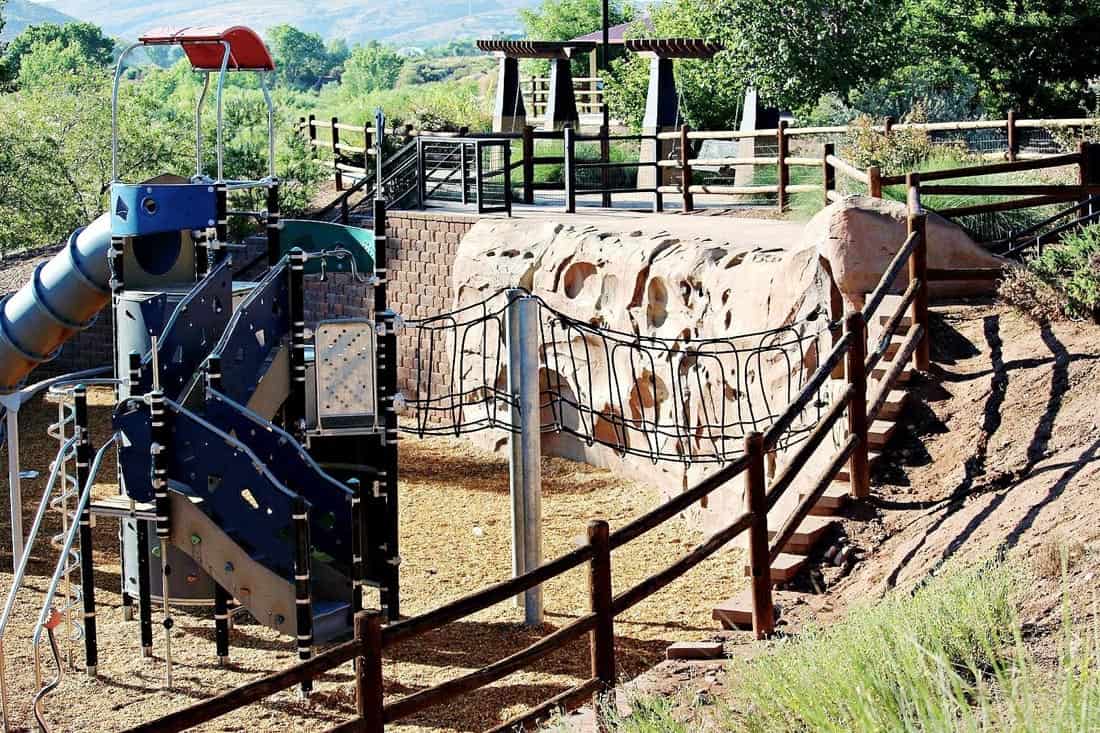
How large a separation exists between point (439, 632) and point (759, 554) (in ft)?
10.7

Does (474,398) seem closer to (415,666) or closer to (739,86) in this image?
(415,666)

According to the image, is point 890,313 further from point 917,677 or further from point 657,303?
point 917,677

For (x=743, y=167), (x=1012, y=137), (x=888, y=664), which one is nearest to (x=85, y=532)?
(x=888, y=664)

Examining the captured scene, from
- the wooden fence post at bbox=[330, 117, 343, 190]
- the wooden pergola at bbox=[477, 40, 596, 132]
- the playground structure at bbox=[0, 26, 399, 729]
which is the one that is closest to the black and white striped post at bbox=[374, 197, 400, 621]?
the playground structure at bbox=[0, 26, 399, 729]

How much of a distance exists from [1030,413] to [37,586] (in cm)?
829

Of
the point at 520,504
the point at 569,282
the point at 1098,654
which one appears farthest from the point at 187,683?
the point at 569,282

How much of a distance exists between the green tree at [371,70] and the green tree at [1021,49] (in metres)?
112

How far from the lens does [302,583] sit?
9477mm

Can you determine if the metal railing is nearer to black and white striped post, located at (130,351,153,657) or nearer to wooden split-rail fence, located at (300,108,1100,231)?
wooden split-rail fence, located at (300,108,1100,231)

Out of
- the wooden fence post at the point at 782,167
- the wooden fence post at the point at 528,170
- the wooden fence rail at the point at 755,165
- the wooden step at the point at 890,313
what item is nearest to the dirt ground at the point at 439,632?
the wooden step at the point at 890,313

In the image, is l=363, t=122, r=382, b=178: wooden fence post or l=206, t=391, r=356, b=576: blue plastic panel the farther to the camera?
l=363, t=122, r=382, b=178: wooden fence post

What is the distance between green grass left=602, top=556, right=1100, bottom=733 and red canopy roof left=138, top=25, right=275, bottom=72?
6.86 metres

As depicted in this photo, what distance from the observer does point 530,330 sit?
1097 cm

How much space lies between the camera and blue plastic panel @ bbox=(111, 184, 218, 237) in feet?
35.4
